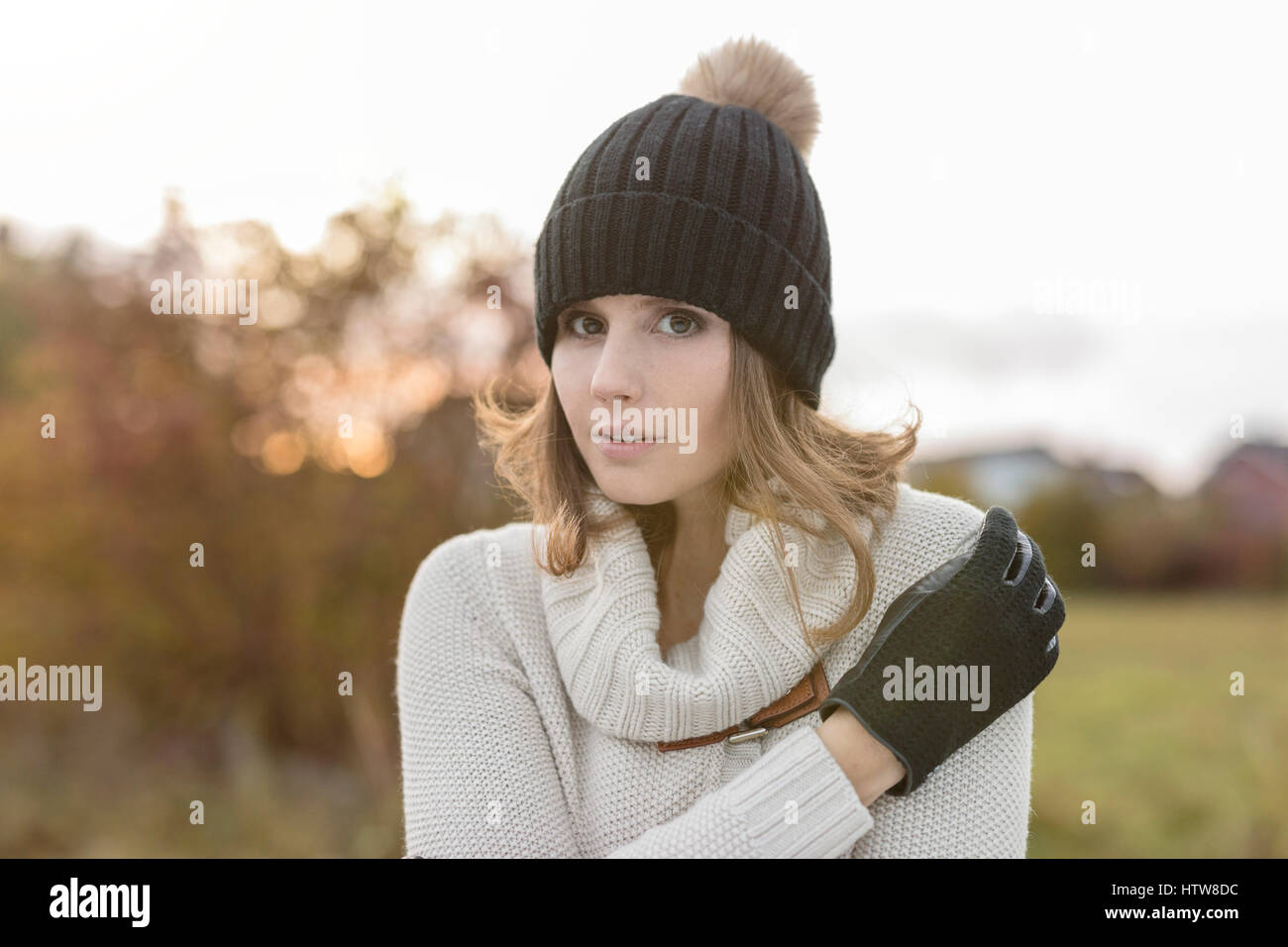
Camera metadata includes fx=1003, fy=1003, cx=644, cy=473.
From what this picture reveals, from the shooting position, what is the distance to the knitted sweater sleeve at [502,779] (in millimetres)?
1686

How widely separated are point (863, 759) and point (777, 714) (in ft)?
0.94

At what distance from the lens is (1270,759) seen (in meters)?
5.24

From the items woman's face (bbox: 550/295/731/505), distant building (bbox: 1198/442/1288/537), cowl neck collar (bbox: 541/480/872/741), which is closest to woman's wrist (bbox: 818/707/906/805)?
cowl neck collar (bbox: 541/480/872/741)

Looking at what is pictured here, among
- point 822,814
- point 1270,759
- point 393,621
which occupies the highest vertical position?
point 822,814

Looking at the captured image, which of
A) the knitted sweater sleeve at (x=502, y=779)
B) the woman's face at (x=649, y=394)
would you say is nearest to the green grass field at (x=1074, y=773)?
the knitted sweater sleeve at (x=502, y=779)

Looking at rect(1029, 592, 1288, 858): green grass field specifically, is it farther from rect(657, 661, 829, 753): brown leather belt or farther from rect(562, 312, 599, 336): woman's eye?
rect(562, 312, 599, 336): woman's eye

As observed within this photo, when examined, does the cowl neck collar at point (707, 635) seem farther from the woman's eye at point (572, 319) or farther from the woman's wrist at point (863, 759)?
the woman's eye at point (572, 319)

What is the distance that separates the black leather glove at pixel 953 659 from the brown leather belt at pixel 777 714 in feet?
0.63

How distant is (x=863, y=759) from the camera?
170 cm

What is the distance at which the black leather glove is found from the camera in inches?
65.4

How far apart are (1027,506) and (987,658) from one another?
401cm
